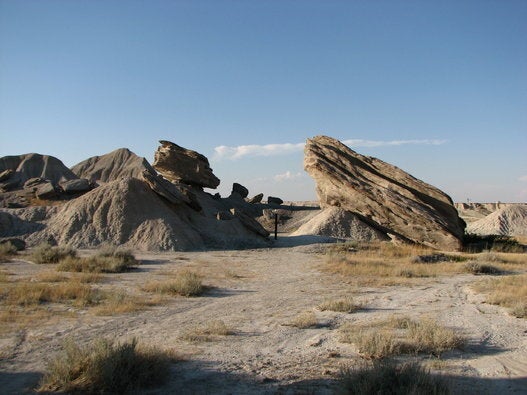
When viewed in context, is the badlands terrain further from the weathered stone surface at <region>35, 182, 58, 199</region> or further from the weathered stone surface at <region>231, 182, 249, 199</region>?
the weathered stone surface at <region>231, 182, 249, 199</region>

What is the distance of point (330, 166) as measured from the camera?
92.9 feet

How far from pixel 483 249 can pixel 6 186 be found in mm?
34808

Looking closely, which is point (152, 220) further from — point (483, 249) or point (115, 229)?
point (483, 249)

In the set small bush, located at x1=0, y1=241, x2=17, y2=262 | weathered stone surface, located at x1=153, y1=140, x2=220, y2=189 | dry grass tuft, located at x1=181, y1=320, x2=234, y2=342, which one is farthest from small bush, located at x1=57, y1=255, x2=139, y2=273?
weathered stone surface, located at x1=153, y1=140, x2=220, y2=189

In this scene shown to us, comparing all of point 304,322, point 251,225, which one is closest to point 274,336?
point 304,322

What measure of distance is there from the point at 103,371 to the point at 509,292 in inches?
389

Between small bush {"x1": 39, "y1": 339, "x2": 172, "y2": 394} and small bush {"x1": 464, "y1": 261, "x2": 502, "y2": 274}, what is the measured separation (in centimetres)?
1331

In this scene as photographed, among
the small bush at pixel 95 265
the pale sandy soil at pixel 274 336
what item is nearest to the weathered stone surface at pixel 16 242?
the small bush at pixel 95 265

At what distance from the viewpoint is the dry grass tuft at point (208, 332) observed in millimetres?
7414

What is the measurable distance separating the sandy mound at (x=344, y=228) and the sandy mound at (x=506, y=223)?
22.4 m

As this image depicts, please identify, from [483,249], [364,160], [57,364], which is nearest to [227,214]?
[364,160]

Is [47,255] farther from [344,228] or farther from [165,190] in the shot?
[344,228]

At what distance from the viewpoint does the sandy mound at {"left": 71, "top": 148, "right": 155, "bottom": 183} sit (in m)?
67.6

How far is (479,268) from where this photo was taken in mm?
15938
